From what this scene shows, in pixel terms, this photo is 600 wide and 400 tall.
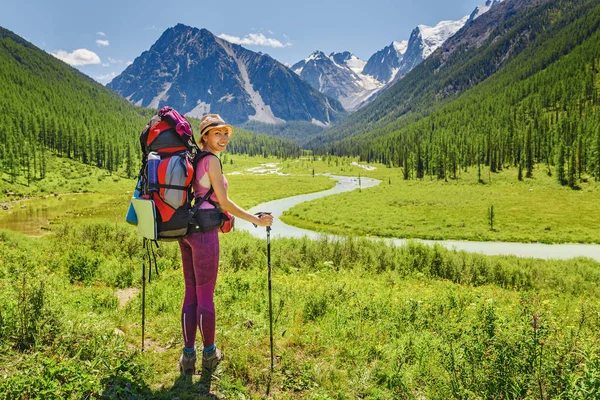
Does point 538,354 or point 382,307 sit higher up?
point 538,354

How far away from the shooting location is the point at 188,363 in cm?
478

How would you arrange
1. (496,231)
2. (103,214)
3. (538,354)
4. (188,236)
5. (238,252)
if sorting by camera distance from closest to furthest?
(538,354), (188,236), (238,252), (496,231), (103,214)

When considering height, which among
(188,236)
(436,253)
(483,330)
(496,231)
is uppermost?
(188,236)

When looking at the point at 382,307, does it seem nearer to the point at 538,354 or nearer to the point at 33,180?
the point at 538,354

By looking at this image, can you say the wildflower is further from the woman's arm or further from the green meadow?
the woman's arm

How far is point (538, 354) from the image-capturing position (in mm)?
3973

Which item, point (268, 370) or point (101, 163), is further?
point (101, 163)

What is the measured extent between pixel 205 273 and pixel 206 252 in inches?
12.3

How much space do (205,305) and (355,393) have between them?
2447mm

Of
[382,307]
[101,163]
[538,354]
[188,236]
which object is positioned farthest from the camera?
[101,163]

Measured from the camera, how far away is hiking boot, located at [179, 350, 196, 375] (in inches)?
188

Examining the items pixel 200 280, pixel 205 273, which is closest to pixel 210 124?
pixel 205 273

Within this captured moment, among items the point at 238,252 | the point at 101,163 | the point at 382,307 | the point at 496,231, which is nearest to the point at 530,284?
the point at 382,307

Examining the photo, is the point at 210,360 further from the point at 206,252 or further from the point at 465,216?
the point at 465,216
